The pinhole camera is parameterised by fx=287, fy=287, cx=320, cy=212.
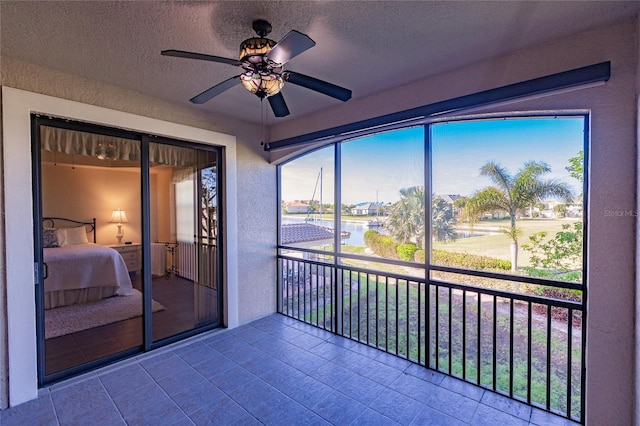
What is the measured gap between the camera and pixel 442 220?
8.82ft

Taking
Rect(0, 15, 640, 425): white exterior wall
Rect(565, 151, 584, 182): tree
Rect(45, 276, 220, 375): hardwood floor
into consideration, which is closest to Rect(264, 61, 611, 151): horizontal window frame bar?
Rect(0, 15, 640, 425): white exterior wall

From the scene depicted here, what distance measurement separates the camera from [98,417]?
203 cm

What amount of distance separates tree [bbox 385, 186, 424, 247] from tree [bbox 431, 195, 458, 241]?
0.36 feet

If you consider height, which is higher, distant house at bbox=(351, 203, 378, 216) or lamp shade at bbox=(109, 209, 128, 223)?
distant house at bbox=(351, 203, 378, 216)

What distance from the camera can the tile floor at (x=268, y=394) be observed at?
2023 mm

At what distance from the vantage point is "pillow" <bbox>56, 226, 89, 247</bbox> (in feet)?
11.0

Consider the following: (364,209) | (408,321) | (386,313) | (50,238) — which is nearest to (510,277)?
(408,321)

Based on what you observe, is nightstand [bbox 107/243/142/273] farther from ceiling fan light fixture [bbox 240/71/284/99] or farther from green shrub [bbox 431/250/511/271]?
green shrub [bbox 431/250/511/271]

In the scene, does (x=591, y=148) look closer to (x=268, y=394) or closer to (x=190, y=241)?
(x=268, y=394)

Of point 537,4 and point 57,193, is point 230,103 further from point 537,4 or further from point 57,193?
point 537,4

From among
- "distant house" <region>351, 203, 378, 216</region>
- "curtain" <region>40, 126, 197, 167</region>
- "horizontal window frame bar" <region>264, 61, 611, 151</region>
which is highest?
"horizontal window frame bar" <region>264, 61, 611, 151</region>

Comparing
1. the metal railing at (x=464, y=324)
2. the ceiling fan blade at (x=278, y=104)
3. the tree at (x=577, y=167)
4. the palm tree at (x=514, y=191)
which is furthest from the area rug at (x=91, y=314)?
the tree at (x=577, y=167)

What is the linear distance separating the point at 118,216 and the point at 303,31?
376cm

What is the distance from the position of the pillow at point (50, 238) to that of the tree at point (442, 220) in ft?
11.9
